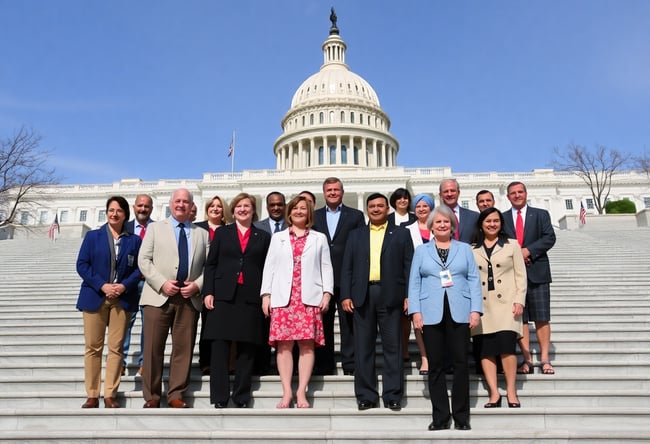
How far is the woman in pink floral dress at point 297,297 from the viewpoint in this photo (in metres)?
5.13

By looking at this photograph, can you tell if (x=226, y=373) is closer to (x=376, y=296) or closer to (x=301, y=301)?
(x=301, y=301)

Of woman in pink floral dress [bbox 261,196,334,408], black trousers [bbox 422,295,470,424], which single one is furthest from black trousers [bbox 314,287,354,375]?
black trousers [bbox 422,295,470,424]

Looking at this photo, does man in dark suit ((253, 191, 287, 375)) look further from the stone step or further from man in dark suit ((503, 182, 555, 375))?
man in dark suit ((503, 182, 555, 375))

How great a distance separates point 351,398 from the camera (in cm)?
535

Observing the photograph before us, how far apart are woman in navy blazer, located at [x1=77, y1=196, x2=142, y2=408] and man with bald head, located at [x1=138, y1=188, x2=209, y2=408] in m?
0.24

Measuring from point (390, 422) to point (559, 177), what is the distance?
6177 centimetres

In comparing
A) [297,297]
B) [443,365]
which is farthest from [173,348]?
[443,365]

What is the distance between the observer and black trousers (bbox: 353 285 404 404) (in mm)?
5098

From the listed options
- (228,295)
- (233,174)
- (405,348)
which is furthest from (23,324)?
(233,174)

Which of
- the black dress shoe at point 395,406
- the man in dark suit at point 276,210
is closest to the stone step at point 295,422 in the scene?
the black dress shoe at point 395,406

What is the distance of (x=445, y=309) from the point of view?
490 cm

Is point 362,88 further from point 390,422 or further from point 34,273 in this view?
point 390,422

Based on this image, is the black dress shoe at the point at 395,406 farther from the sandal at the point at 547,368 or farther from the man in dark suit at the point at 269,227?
the sandal at the point at 547,368

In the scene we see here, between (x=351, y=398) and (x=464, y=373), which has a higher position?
(x=464, y=373)
